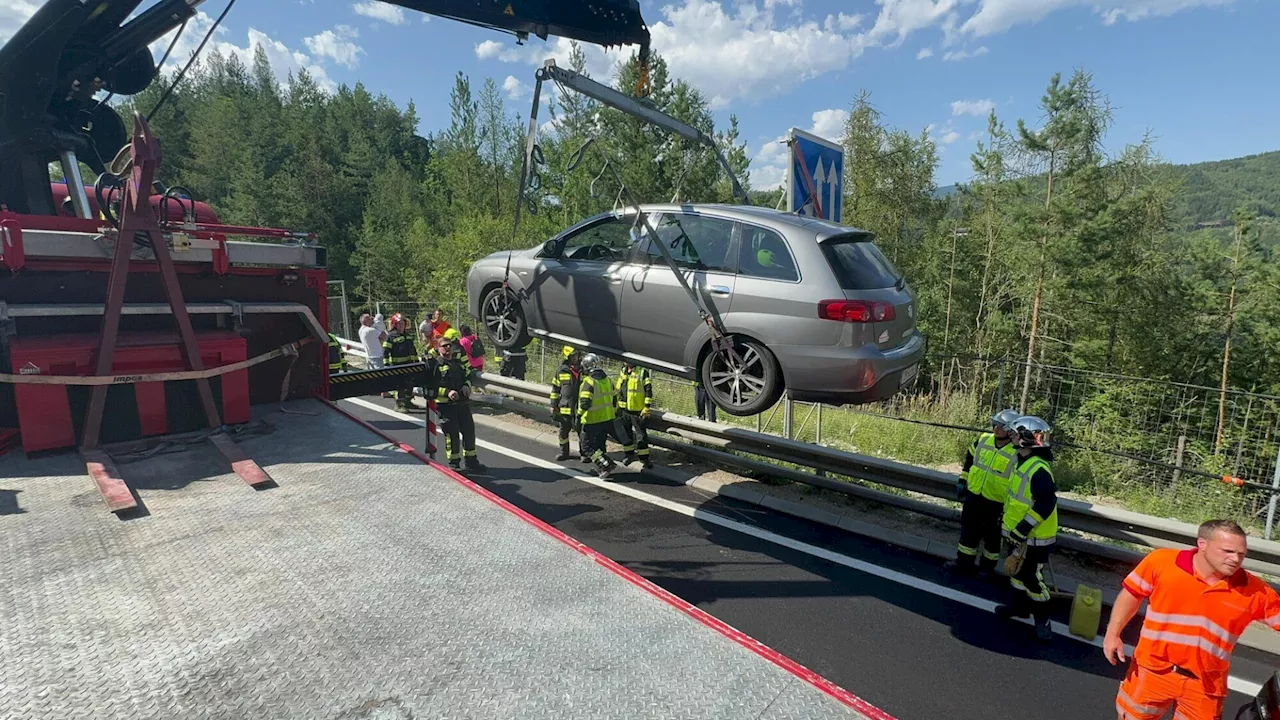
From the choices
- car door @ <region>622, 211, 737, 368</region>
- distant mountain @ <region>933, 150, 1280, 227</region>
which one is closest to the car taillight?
car door @ <region>622, 211, 737, 368</region>

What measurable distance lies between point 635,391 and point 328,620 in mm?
5151

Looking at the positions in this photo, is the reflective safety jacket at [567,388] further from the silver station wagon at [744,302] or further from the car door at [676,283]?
the car door at [676,283]

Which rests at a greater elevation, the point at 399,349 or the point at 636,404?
the point at 399,349

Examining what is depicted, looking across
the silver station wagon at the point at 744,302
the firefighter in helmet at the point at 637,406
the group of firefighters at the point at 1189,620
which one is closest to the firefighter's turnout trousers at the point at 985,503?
the silver station wagon at the point at 744,302

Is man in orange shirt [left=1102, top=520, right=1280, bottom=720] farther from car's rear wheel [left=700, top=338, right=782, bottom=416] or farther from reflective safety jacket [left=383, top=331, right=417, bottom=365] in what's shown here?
reflective safety jacket [left=383, top=331, right=417, bottom=365]

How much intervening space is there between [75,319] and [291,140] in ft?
125

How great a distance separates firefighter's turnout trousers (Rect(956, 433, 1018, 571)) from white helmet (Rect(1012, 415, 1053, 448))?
0.16m

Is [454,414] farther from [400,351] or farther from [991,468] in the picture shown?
[991,468]

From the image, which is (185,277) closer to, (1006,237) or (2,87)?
(2,87)

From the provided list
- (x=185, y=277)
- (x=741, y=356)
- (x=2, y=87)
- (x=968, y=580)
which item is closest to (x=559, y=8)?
(x=741, y=356)

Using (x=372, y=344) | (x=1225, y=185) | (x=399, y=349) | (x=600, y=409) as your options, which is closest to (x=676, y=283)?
(x=600, y=409)

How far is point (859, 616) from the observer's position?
4.09 metres

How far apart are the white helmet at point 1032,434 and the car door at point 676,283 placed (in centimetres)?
221

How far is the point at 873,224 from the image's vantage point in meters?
20.5
